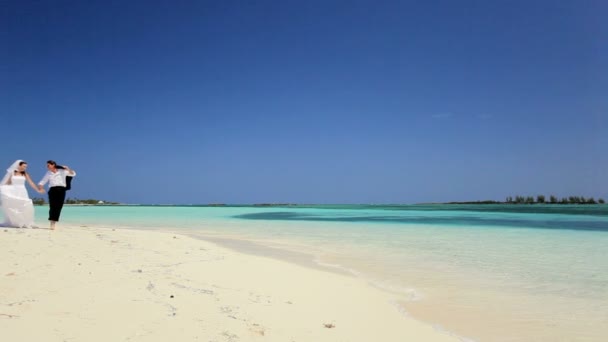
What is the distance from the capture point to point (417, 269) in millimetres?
7180

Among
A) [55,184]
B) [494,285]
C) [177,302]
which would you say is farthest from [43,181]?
[494,285]

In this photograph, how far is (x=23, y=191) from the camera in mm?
9375

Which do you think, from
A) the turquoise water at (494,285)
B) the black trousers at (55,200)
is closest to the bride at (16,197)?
the black trousers at (55,200)

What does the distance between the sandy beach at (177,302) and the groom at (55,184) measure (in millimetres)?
4027

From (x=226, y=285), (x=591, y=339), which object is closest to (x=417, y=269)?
(x=591, y=339)

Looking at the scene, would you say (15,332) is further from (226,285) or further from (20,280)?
(226,285)

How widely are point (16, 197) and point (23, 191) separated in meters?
0.21

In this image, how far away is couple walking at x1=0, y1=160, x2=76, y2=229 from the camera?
363 inches

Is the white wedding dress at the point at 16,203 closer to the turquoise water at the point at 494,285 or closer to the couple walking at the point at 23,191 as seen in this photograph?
the couple walking at the point at 23,191

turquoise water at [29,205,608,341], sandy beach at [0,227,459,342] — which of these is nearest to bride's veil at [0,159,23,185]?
sandy beach at [0,227,459,342]

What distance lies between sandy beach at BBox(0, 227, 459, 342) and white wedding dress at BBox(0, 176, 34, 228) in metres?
4.04

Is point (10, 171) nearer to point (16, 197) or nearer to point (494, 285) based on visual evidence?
point (16, 197)

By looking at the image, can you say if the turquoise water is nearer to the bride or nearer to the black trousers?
the black trousers

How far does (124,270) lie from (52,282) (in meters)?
0.96
